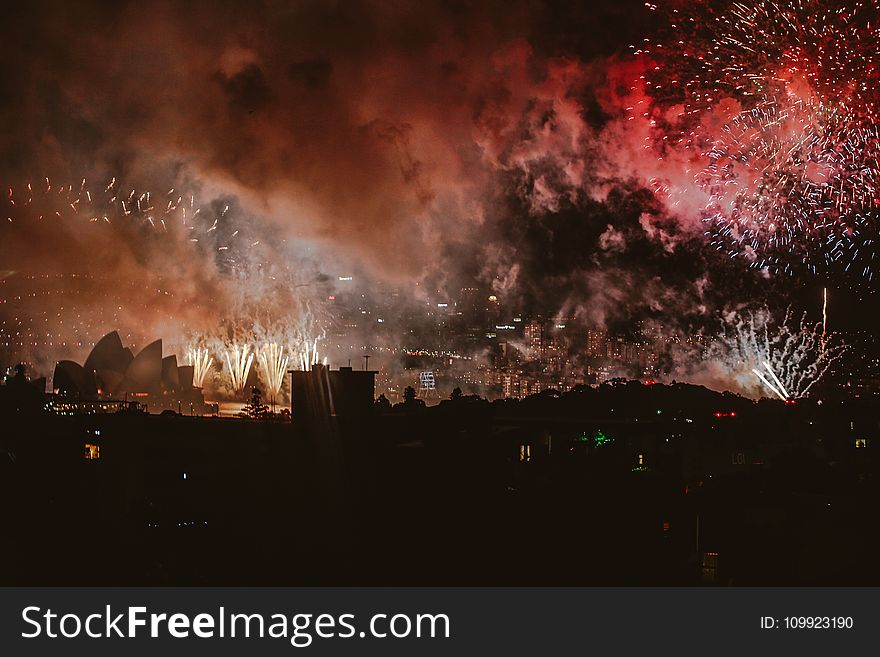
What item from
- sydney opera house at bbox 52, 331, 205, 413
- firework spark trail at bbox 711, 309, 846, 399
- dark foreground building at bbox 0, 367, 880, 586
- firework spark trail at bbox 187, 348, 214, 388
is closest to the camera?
dark foreground building at bbox 0, 367, 880, 586

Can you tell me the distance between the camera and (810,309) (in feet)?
110

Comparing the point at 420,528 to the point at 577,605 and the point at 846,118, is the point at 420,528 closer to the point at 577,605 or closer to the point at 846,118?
the point at 577,605

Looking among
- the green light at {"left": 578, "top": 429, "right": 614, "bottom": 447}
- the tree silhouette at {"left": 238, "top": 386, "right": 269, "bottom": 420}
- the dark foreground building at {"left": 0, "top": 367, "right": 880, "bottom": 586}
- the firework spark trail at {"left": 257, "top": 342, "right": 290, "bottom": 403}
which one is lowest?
the dark foreground building at {"left": 0, "top": 367, "right": 880, "bottom": 586}

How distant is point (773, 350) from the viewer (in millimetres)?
29750

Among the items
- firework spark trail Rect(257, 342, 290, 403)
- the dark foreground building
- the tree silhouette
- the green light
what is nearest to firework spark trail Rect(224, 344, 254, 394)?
firework spark trail Rect(257, 342, 290, 403)

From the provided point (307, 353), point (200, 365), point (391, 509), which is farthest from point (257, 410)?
point (200, 365)

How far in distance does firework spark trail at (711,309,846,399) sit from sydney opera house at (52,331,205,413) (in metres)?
19.8

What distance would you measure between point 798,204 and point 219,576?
10306mm

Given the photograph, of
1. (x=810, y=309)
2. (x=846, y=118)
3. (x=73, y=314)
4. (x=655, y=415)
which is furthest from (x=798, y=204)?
(x=73, y=314)

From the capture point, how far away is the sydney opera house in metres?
35.0

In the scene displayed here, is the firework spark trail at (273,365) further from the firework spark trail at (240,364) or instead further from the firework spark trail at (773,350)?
the firework spark trail at (773,350)

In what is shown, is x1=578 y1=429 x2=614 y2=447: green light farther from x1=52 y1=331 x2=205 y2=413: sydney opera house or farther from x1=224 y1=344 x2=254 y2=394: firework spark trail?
x1=52 y1=331 x2=205 y2=413: sydney opera house

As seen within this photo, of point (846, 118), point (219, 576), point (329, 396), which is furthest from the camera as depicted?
point (846, 118)

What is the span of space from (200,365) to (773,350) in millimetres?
20071
